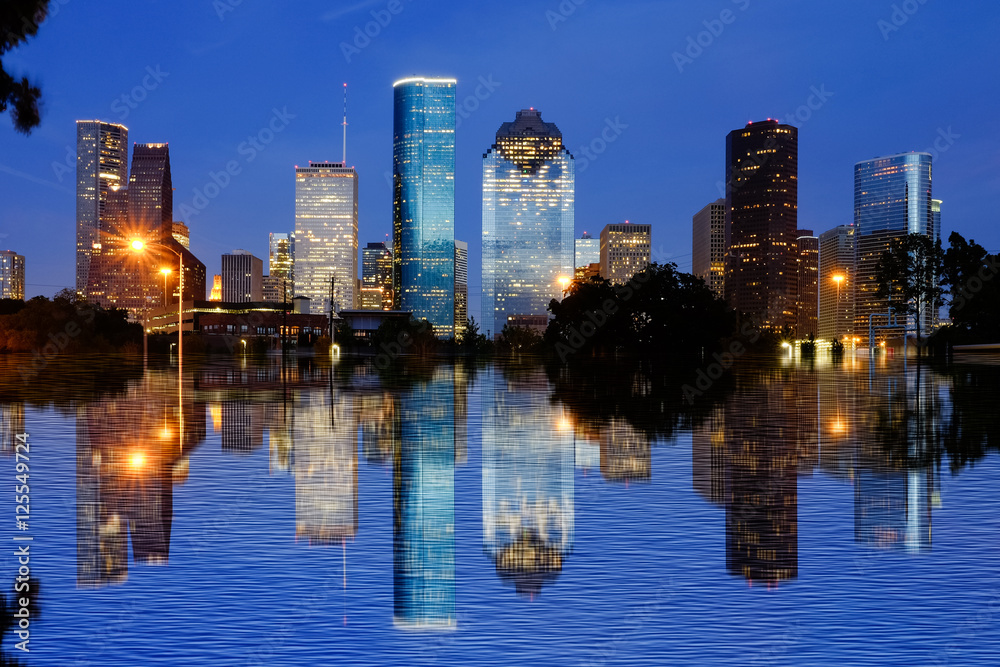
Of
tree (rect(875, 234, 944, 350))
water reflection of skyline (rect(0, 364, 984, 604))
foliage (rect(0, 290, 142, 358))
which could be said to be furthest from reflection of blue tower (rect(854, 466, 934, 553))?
foliage (rect(0, 290, 142, 358))

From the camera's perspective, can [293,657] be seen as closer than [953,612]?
Yes

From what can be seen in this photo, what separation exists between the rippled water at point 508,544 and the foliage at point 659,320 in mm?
61948

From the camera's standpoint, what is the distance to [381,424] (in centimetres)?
1886

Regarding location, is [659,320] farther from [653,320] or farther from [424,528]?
[424,528]

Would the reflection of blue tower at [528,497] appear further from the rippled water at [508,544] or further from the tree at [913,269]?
the tree at [913,269]

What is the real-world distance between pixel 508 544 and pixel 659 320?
73.6 meters

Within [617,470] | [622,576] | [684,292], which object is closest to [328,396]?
[617,470]

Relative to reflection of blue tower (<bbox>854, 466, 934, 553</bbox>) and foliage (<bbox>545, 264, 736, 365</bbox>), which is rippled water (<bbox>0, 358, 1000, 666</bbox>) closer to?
reflection of blue tower (<bbox>854, 466, 934, 553</bbox>)

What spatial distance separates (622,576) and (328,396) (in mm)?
21278

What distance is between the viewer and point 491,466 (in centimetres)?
1327

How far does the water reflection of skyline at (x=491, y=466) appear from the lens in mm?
7930

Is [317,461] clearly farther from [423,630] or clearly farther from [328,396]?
[328,396]

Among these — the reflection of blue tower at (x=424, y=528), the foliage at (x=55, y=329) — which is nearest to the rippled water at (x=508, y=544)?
the reflection of blue tower at (x=424, y=528)

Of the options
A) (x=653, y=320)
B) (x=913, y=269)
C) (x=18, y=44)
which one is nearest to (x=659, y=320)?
(x=653, y=320)
